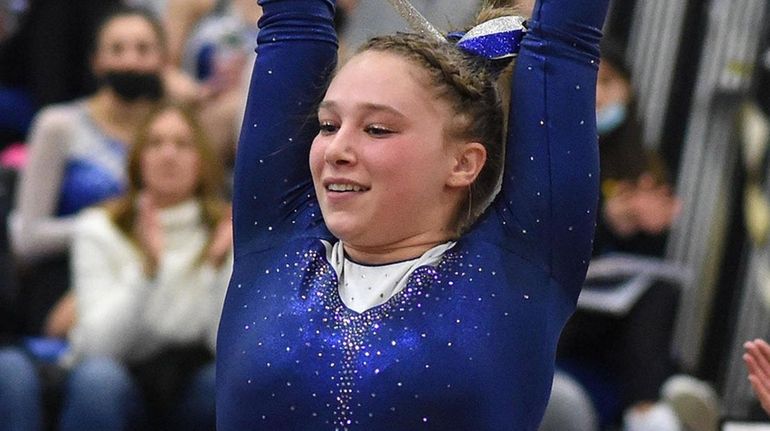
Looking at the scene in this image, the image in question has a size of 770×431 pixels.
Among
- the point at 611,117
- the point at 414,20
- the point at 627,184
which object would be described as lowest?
the point at 627,184

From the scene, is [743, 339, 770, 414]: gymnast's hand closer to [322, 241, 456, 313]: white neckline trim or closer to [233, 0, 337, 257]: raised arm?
[322, 241, 456, 313]: white neckline trim

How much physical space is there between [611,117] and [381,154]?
2.33 m

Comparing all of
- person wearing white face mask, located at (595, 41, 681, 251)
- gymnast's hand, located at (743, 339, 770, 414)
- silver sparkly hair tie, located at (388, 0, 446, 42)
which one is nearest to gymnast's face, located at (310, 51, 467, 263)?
silver sparkly hair tie, located at (388, 0, 446, 42)

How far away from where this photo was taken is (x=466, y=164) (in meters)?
1.88

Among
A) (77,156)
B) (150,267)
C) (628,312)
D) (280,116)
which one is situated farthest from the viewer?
(77,156)

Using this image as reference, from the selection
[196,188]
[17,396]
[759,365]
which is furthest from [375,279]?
[196,188]

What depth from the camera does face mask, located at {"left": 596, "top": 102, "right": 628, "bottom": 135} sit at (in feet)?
13.1

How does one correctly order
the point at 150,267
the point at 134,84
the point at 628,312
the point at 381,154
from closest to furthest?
the point at 381,154
the point at 150,267
the point at 628,312
the point at 134,84

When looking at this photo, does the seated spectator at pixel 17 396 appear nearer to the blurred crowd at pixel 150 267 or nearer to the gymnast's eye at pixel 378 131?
the blurred crowd at pixel 150 267

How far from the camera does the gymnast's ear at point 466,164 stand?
1.87 metres

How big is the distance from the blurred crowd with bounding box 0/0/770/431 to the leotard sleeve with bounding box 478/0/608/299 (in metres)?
1.78

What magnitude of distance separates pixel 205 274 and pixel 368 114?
204cm

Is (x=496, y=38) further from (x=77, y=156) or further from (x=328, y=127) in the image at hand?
(x=77, y=156)

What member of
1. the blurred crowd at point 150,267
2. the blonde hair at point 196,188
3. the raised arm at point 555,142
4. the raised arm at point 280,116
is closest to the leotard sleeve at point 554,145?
the raised arm at point 555,142
